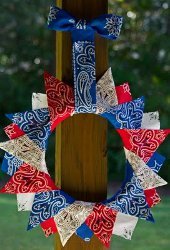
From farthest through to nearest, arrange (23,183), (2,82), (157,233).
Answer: (2,82) < (157,233) < (23,183)

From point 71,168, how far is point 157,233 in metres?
1.46

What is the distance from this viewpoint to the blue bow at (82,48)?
4.36 feet

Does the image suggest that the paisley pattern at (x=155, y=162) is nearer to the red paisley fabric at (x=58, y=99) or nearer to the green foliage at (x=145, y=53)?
the red paisley fabric at (x=58, y=99)

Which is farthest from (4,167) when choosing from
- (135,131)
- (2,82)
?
(2,82)

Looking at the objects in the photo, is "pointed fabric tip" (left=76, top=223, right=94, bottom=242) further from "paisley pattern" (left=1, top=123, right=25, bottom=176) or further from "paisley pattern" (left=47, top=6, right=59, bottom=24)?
"paisley pattern" (left=47, top=6, right=59, bottom=24)

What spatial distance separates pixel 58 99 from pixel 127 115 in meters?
0.16

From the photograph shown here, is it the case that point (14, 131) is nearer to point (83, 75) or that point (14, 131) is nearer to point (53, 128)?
point (53, 128)

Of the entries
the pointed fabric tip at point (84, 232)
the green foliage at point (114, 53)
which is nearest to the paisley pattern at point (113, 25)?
the pointed fabric tip at point (84, 232)

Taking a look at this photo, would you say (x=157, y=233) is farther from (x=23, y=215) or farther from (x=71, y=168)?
(x=71, y=168)

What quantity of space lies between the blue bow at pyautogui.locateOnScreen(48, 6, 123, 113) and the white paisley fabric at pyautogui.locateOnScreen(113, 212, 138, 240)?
248mm

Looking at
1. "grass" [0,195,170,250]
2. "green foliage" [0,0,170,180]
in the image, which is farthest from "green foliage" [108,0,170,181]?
"grass" [0,195,170,250]

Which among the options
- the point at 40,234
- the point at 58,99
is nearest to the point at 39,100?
the point at 58,99

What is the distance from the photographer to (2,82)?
3.23m

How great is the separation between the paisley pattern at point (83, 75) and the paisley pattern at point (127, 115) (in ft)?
0.16
